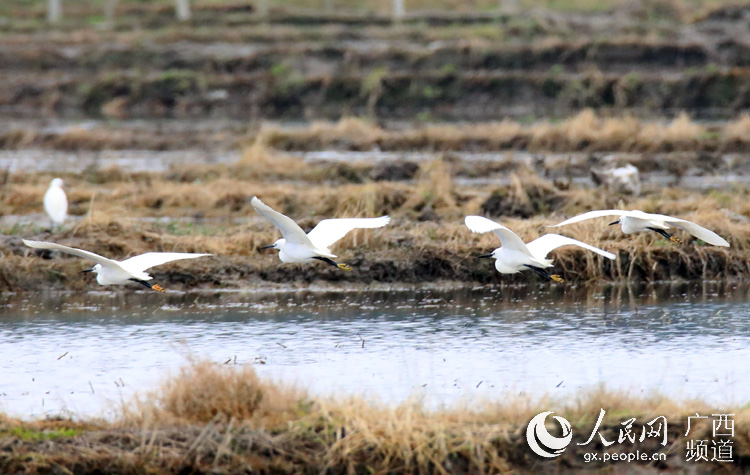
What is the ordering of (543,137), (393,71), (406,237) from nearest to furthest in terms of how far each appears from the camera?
(406,237) → (543,137) → (393,71)

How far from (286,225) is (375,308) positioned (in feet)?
8.83

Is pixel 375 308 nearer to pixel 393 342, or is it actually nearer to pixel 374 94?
pixel 393 342

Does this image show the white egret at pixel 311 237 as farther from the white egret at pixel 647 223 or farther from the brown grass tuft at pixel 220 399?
the brown grass tuft at pixel 220 399

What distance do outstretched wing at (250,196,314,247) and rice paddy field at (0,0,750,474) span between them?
1039 mm

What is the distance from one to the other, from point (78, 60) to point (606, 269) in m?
33.1

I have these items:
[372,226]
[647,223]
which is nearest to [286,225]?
[372,226]

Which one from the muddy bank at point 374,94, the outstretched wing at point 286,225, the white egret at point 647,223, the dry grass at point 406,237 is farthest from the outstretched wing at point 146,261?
the muddy bank at point 374,94

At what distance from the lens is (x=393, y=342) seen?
10.2m

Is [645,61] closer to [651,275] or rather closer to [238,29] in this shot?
[238,29]

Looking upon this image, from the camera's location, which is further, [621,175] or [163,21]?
[163,21]

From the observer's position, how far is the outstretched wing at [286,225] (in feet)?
28.3

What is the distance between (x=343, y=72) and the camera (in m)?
37.8

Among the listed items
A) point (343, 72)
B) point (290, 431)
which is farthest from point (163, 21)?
point (290, 431)

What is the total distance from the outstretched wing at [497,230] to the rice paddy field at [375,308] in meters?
0.98
